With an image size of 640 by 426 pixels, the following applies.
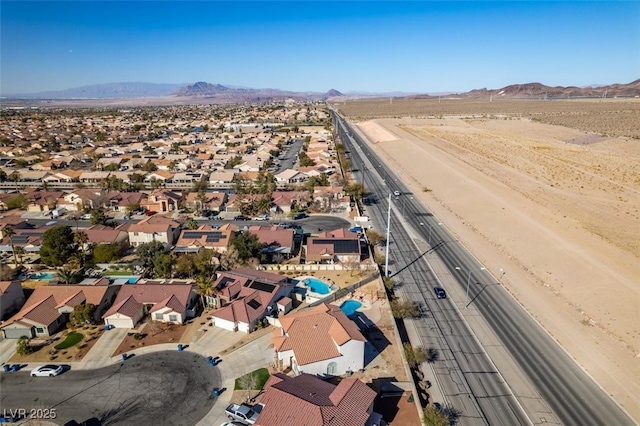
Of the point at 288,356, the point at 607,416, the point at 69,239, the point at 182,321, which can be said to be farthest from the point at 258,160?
the point at 607,416

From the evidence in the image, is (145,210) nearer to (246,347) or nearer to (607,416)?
(246,347)

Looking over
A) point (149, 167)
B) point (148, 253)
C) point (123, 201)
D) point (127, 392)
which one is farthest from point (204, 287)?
point (149, 167)

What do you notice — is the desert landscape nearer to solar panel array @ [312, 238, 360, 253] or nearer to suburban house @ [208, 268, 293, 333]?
solar panel array @ [312, 238, 360, 253]

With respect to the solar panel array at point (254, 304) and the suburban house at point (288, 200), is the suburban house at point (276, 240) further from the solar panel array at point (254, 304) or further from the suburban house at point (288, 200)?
the suburban house at point (288, 200)

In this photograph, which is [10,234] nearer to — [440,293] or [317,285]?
[317,285]

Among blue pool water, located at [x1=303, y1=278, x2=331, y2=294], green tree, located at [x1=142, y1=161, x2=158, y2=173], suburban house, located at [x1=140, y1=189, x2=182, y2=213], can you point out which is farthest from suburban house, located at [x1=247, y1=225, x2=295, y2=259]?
green tree, located at [x1=142, y1=161, x2=158, y2=173]
